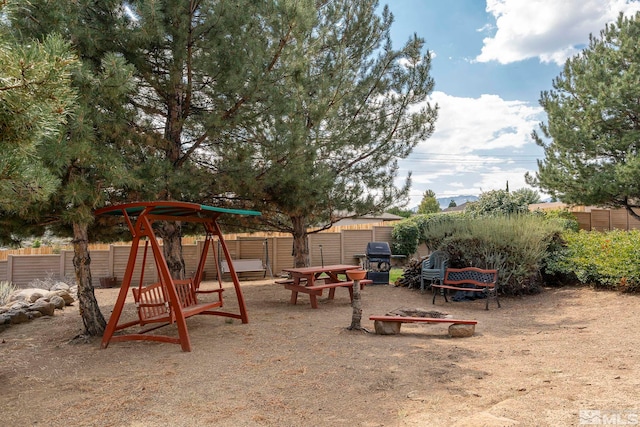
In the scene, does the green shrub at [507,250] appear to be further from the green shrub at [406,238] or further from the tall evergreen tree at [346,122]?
the green shrub at [406,238]

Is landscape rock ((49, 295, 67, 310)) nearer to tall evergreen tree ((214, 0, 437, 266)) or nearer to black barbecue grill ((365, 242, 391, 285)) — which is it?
tall evergreen tree ((214, 0, 437, 266))

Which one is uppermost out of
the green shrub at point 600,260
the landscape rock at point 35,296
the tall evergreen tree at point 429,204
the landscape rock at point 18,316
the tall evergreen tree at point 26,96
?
the tall evergreen tree at point 429,204

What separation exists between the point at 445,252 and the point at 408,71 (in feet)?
15.5

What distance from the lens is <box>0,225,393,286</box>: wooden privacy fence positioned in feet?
39.4

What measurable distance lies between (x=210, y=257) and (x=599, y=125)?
12.4 metres

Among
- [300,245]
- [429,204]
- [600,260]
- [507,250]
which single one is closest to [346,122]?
[300,245]

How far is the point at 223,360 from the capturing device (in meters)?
4.49

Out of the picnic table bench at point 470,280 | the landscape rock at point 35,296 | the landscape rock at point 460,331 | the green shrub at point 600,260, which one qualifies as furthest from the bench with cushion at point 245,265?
the landscape rock at point 460,331

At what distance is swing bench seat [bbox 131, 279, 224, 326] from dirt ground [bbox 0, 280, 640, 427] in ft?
1.17

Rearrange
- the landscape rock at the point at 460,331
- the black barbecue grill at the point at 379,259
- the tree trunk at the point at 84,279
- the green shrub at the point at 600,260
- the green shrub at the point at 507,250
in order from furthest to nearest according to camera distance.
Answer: the black barbecue grill at the point at 379,259 → the green shrub at the point at 507,250 → the green shrub at the point at 600,260 → the tree trunk at the point at 84,279 → the landscape rock at the point at 460,331

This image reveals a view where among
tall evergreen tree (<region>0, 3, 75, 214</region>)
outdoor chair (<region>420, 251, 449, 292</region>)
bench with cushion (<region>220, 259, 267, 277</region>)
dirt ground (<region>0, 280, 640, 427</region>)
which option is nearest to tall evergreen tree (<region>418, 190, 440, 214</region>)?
bench with cushion (<region>220, 259, 267, 277</region>)

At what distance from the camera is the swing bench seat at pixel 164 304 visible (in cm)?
521

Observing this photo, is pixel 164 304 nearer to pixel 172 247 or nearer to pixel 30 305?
pixel 172 247

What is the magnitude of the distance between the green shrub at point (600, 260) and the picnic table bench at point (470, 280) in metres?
1.78
